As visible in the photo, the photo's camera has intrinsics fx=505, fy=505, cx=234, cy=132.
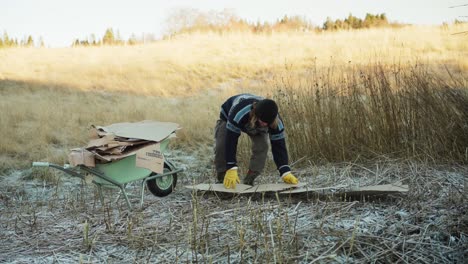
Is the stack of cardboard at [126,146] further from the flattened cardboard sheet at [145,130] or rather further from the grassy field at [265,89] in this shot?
the grassy field at [265,89]

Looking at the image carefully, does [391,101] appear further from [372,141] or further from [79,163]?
[79,163]

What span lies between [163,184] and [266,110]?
120 centimetres

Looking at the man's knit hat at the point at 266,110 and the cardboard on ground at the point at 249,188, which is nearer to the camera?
the man's knit hat at the point at 266,110

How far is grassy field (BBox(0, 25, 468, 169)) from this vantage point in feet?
15.7

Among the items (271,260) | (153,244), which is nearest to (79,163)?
(153,244)

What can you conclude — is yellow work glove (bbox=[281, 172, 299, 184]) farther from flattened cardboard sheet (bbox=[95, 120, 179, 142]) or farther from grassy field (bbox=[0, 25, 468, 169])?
grassy field (bbox=[0, 25, 468, 169])

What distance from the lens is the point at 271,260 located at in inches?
93.4

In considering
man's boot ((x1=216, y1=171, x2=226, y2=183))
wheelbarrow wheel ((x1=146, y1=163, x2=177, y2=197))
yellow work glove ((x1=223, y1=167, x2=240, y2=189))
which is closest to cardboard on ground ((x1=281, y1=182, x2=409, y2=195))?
yellow work glove ((x1=223, y1=167, x2=240, y2=189))

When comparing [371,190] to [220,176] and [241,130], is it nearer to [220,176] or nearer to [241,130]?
[241,130]

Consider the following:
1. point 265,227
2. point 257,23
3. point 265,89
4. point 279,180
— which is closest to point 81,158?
point 265,227

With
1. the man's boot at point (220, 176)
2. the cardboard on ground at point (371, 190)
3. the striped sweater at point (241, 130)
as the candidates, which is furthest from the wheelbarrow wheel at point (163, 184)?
the cardboard on ground at point (371, 190)

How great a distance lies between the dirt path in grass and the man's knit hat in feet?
1.96

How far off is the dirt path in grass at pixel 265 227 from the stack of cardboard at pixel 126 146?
0.36 metres

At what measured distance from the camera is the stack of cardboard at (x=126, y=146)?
3525 millimetres
